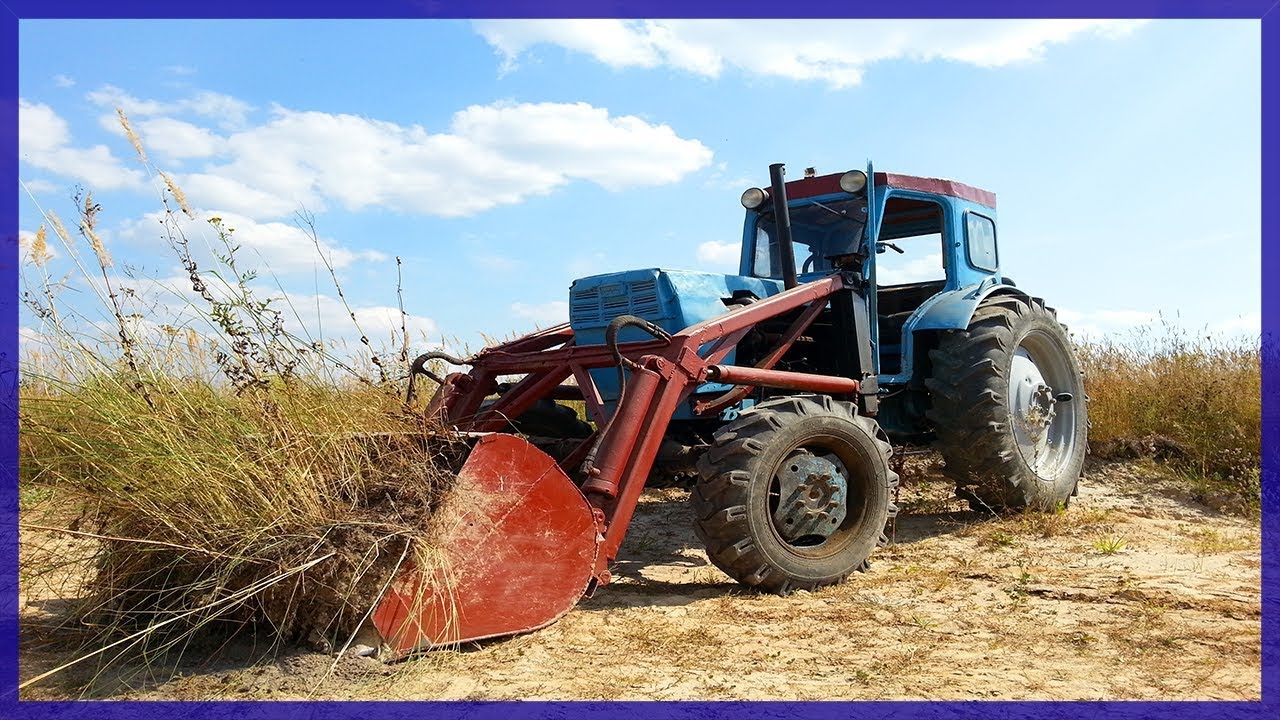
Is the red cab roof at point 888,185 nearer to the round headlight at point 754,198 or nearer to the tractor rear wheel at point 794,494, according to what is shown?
the round headlight at point 754,198

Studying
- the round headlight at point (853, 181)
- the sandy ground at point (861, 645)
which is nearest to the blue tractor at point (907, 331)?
the round headlight at point (853, 181)

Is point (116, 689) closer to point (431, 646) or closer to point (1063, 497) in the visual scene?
point (431, 646)

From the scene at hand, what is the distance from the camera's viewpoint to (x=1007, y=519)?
22.3ft

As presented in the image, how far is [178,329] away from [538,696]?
8.17ft

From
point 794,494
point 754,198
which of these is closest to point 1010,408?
point 754,198

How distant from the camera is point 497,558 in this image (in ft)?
13.1

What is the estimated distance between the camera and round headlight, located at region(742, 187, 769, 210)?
23.3 feet

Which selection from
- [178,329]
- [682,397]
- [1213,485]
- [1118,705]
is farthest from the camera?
[1213,485]

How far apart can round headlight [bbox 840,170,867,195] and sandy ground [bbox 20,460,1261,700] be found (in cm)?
231

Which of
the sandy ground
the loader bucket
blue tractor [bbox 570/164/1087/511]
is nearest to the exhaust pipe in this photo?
blue tractor [bbox 570/164/1087/511]

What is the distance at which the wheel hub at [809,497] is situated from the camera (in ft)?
16.1

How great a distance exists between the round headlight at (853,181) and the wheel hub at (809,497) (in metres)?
2.06

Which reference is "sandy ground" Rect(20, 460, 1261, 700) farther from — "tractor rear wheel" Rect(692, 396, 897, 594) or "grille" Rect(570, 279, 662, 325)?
"grille" Rect(570, 279, 662, 325)

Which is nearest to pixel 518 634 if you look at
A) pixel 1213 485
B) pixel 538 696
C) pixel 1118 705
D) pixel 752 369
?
pixel 538 696
